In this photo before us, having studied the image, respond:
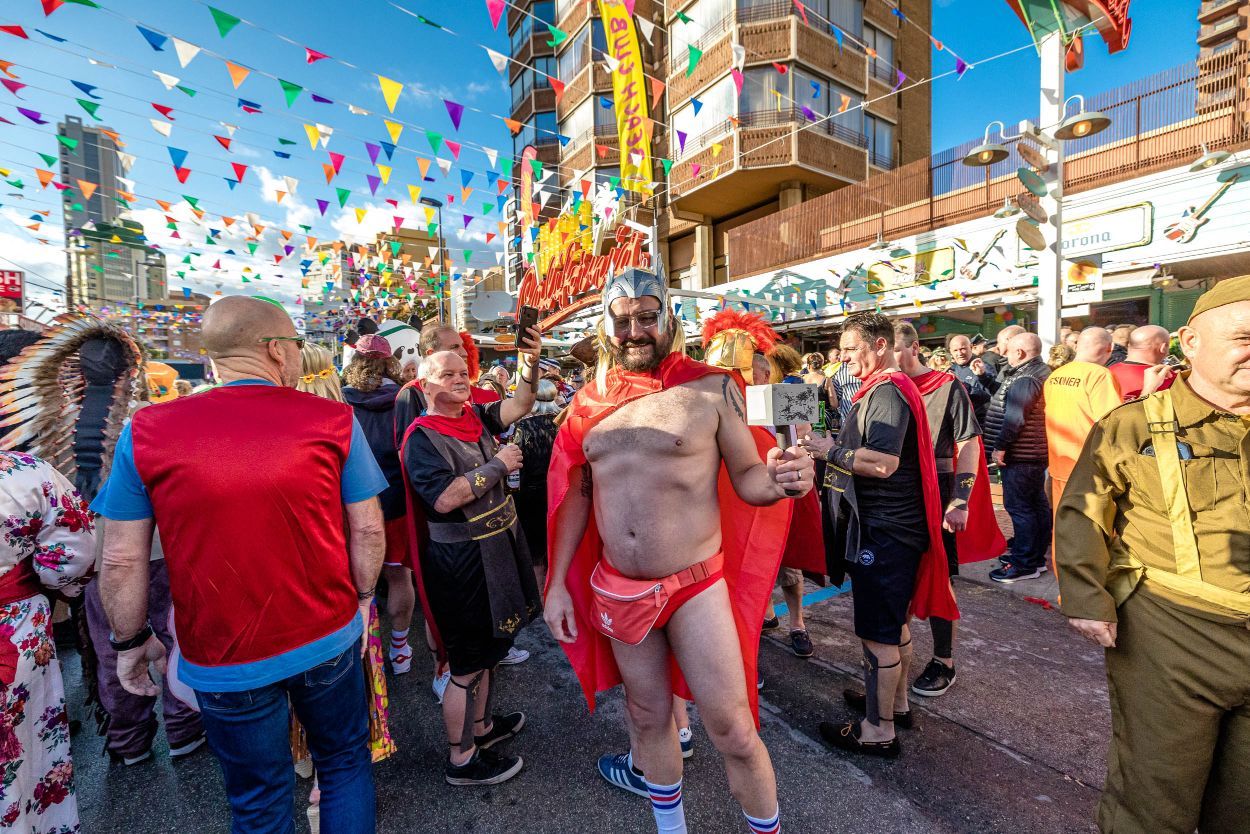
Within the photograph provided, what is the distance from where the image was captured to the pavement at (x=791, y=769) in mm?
2305

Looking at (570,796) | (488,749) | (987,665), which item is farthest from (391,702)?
(987,665)

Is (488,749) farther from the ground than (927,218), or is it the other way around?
(927,218)

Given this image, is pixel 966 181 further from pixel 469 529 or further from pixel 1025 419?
pixel 469 529

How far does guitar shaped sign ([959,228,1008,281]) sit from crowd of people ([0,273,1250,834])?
10349 millimetres

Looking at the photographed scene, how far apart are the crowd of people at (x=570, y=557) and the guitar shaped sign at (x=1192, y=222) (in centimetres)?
928

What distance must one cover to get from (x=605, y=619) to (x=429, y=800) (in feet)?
4.32

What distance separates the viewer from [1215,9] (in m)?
13.3

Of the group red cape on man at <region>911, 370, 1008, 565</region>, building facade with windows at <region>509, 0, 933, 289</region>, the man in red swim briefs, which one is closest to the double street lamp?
red cape on man at <region>911, 370, 1008, 565</region>

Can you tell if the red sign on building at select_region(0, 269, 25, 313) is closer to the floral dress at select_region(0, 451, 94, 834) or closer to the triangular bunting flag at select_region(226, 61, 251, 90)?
the triangular bunting flag at select_region(226, 61, 251, 90)

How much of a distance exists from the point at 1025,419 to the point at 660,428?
4.67m

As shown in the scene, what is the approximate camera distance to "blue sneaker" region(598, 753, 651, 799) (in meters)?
2.48

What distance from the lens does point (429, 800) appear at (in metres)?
2.50

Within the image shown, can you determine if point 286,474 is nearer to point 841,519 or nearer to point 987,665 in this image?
point 841,519

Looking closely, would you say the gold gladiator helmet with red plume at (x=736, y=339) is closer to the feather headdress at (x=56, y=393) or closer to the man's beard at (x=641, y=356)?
the man's beard at (x=641, y=356)
